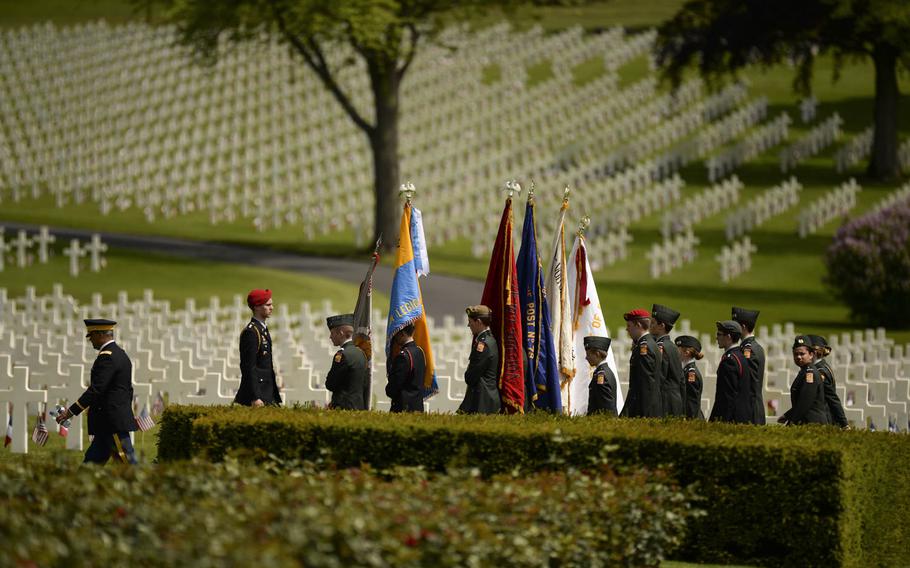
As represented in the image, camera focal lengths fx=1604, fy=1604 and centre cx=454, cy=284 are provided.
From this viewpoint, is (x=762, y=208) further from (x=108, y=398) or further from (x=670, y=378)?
(x=108, y=398)

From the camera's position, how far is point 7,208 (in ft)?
134

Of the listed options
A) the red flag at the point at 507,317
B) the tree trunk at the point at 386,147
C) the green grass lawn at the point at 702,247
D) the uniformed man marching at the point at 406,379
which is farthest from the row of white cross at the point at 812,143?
the uniformed man marching at the point at 406,379

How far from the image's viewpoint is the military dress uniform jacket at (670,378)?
42.7 feet

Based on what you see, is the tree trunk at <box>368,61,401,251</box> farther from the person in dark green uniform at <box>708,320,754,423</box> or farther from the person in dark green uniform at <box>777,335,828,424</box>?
the person in dark green uniform at <box>777,335,828,424</box>

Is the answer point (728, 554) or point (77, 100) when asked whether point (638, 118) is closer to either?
point (77, 100)

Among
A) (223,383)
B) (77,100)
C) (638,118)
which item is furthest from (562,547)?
(77,100)

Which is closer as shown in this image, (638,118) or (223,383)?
(223,383)

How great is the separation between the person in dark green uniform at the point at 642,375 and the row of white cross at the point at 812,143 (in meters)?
33.0

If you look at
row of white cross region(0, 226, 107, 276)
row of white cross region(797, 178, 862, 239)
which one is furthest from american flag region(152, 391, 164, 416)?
row of white cross region(797, 178, 862, 239)

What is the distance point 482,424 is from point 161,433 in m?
2.25

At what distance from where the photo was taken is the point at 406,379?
40.7 ft

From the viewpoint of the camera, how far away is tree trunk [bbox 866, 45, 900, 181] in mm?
43906

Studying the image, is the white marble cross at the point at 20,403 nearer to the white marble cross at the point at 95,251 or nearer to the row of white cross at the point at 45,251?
the row of white cross at the point at 45,251

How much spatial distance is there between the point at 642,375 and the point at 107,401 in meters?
4.14
